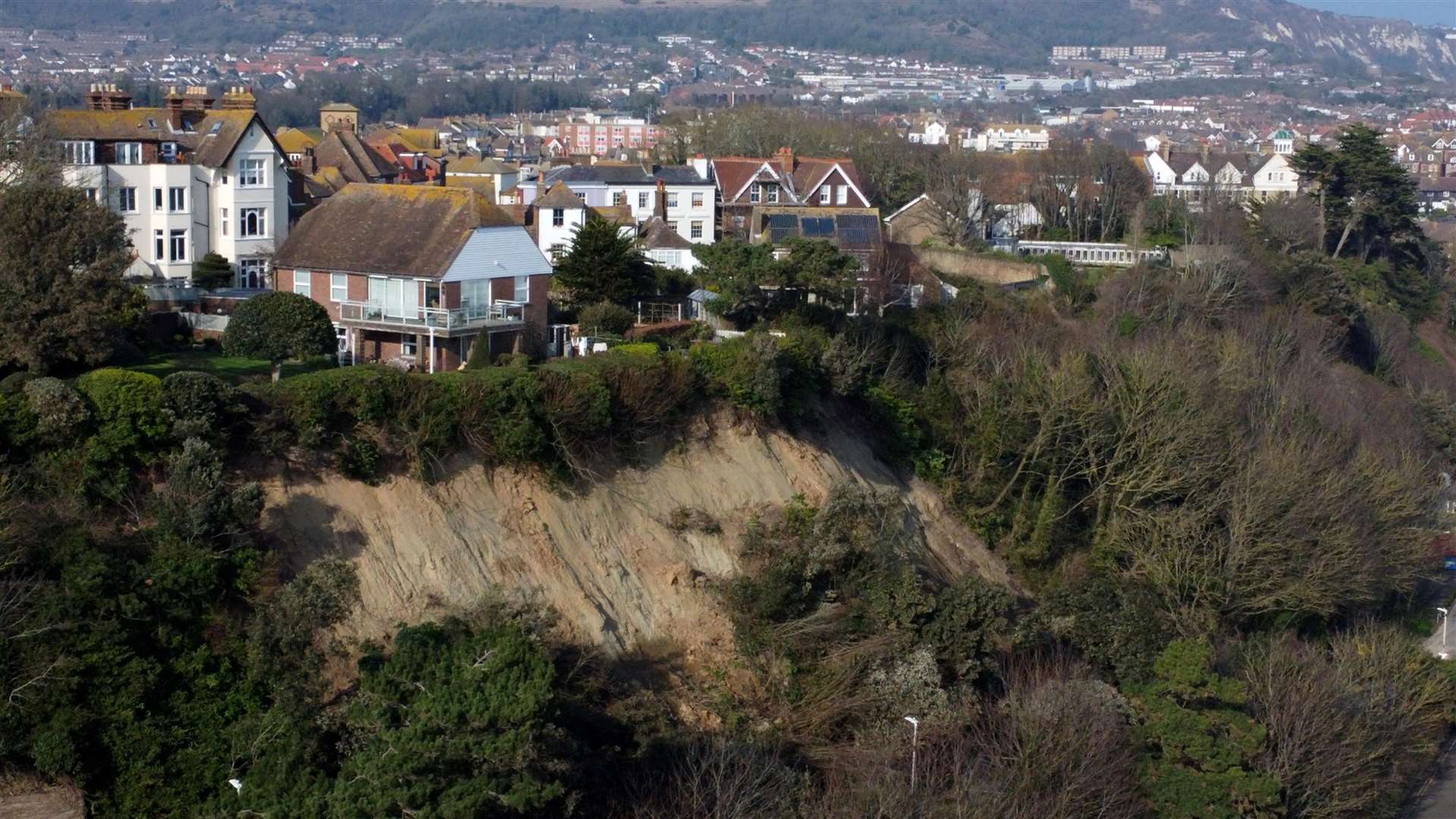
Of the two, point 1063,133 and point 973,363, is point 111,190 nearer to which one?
point 973,363

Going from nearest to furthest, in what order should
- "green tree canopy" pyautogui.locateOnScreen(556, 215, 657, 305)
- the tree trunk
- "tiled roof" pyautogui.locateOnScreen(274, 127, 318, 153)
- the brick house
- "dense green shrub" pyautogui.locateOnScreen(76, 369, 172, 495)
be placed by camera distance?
1. "dense green shrub" pyautogui.locateOnScreen(76, 369, 172, 495)
2. the brick house
3. "green tree canopy" pyautogui.locateOnScreen(556, 215, 657, 305)
4. "tiled roof" pyautogui.locateOnScreen(274, 127, 318, 153)
5. the tree trunk

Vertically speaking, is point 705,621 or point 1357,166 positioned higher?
point 1357,166

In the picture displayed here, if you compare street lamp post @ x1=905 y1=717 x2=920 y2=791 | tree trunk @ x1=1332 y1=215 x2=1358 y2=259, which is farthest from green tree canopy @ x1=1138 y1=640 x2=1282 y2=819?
tree trunk @ x1=1332 y1=215 x2=1358 y2=259

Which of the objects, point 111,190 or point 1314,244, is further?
point 1314,244

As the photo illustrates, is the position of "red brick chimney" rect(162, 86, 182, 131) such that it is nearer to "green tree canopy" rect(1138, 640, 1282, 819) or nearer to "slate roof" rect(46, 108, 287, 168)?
"slate roof" rect(46, 108, 287, 168)


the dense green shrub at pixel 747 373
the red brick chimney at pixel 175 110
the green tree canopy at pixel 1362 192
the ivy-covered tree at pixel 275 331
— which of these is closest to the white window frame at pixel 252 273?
the red brick chimney at pixel 175 110

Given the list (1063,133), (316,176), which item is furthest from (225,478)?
(1063,133)
